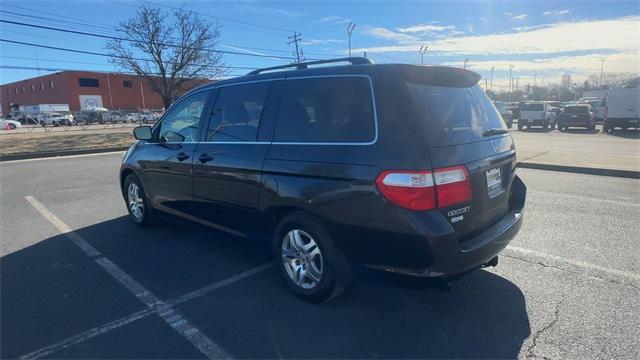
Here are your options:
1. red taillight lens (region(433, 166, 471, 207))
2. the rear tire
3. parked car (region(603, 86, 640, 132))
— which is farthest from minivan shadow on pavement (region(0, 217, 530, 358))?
parked car (region(603, 86, 640, 132))

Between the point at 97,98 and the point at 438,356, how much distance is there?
82.5m

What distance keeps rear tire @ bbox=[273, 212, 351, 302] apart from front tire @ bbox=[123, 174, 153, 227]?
8.56ft

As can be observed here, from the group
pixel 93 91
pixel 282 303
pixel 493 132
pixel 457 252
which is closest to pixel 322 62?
pixel 493 132

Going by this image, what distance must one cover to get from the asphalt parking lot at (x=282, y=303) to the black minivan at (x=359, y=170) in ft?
1.06

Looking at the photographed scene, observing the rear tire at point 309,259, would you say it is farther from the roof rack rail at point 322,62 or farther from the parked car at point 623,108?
the parked car at point 623,108

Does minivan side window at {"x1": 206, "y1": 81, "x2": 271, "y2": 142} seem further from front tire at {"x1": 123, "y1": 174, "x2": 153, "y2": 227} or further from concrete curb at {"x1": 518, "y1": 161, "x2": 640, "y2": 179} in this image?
concrete curb at {"x1": 518, "y1": 161, "x2": 640, "y2": 179}

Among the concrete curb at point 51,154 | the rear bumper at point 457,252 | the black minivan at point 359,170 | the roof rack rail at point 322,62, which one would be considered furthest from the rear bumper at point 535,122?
the roof rack rail at point 322,62

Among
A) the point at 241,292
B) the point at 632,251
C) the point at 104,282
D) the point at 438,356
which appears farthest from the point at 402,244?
the point at 632,251

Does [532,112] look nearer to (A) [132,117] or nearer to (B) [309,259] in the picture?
(B) [309,259]

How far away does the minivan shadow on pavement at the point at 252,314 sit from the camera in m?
2.71

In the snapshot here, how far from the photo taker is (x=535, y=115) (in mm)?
26422

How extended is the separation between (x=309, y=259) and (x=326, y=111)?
1.20 meters

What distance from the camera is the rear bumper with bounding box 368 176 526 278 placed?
2.60 metres

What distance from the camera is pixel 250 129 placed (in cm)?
371
